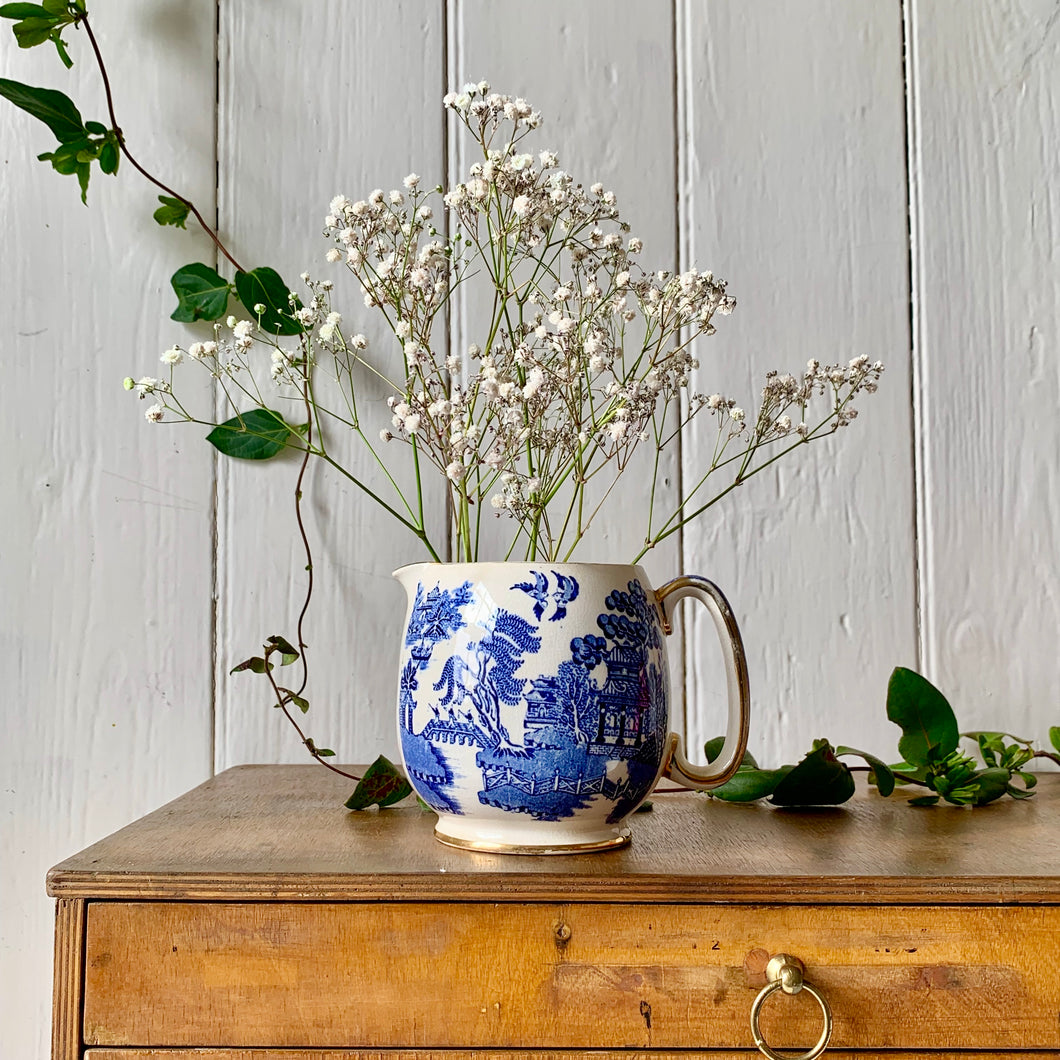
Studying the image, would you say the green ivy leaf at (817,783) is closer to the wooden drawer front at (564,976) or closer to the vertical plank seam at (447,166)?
the wooden drawer front at (564,976)

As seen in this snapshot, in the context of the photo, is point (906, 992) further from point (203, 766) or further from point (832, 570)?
point (203, 766)

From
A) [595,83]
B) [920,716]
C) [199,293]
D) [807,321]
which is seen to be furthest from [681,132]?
[920,716]

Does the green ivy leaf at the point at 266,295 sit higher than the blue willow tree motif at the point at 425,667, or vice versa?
the green ivy leaf at the point at 266,295

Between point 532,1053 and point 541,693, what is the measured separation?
18 centimetres

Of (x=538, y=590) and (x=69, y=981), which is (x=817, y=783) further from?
(x=69, y=981)

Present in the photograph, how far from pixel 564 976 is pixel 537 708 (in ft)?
0.45

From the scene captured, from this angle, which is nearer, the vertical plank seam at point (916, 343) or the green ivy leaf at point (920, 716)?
the green ivy leaf at point (920, 716)

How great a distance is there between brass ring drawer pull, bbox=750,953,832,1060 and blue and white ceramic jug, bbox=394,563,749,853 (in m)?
0.12

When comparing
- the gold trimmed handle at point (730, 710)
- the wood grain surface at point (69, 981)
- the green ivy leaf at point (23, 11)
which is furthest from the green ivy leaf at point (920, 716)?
the green ivy leaf at point (23, 11)

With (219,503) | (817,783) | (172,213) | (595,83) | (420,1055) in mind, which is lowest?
(420,1055)

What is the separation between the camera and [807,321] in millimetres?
958

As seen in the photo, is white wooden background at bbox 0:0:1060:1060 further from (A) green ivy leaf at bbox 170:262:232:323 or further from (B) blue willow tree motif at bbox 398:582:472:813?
(B) blue willow tree motif at bbox 398:582:472:813

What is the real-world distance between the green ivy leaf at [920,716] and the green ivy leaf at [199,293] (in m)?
0.66

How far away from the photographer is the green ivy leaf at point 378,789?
0.72 metres
